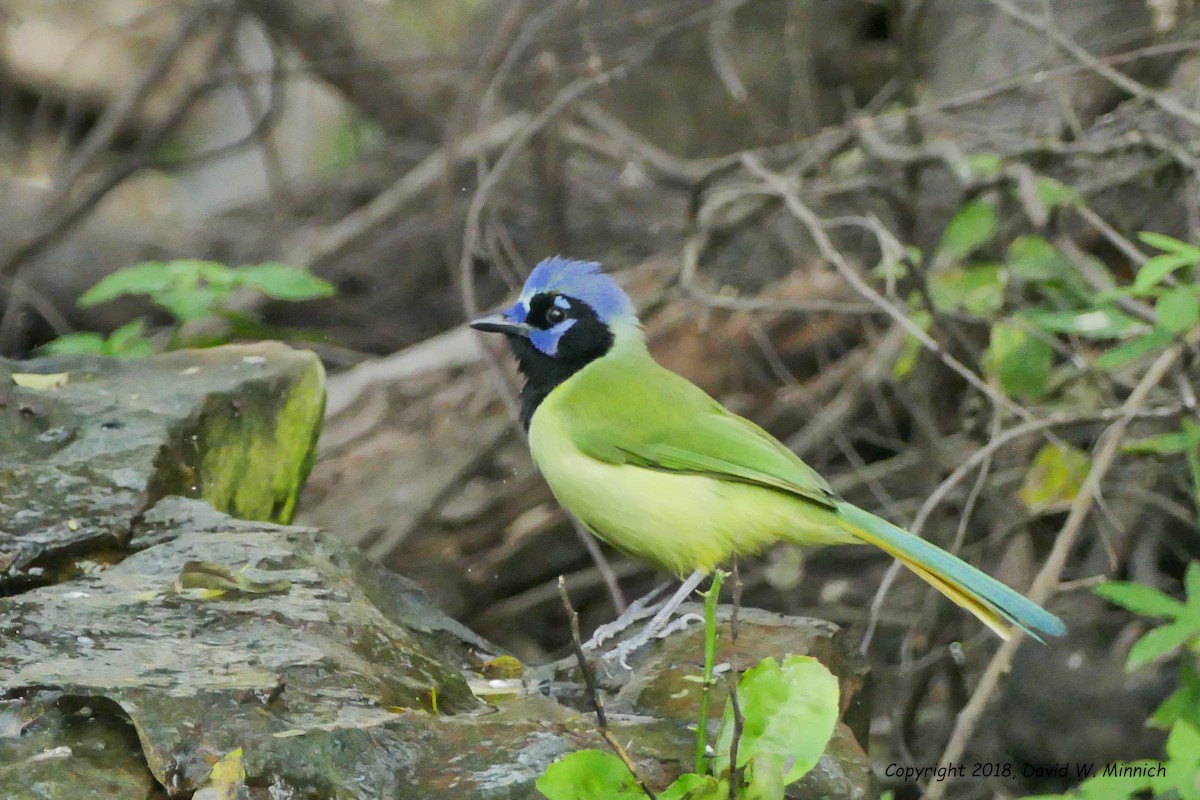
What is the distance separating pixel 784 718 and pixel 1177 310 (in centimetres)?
186

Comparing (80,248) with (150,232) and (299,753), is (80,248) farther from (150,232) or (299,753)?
(299,753)

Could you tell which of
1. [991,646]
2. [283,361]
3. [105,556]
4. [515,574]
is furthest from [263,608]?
[991,646]

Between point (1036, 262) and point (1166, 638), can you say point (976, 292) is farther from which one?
point (1166, 638)

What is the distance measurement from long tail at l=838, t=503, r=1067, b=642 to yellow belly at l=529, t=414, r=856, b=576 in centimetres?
20

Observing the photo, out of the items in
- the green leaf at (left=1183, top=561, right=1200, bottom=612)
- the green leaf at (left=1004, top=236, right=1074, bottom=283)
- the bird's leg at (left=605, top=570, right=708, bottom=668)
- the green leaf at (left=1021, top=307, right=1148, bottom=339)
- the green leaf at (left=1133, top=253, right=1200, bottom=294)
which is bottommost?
the bird's leg at (left=605, top=570, right=708, bottom=668)

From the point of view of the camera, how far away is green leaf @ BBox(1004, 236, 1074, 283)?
4.36 meters

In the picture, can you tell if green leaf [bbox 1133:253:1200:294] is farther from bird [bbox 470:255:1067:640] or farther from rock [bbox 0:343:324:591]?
rock [bbox 0:343:324:591]

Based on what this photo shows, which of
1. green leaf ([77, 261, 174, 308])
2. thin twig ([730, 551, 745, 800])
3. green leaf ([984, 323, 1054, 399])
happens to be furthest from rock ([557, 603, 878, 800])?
green leaf ([77, 261, 174, 308])

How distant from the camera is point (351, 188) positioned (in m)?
8.09

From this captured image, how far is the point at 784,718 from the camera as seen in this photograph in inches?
78.7

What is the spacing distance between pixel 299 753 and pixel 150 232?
6.20 metres

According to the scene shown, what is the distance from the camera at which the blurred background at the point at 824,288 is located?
14.5ft

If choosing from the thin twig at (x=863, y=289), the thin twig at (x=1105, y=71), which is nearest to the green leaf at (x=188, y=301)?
the thin twig at (x=863, y=289)

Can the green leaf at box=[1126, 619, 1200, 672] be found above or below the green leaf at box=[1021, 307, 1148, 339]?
below
